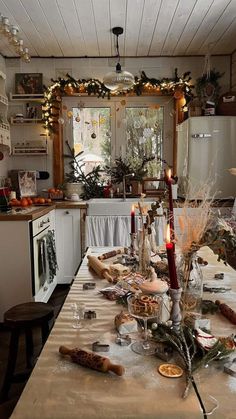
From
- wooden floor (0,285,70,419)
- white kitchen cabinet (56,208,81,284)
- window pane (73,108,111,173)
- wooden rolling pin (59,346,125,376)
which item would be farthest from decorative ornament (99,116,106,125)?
wooden rolling pin (59,346,125,376)

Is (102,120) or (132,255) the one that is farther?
(102,120)

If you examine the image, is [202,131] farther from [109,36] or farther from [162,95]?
[109,36]

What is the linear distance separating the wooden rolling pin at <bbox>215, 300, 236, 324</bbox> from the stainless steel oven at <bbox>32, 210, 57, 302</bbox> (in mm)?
1787

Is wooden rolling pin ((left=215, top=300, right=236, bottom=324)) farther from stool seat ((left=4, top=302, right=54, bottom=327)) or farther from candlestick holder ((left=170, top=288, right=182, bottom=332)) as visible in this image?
stool seat ((left=4, top=302, right=54, bottom=327))

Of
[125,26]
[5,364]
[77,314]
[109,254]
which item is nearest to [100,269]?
[109,254]

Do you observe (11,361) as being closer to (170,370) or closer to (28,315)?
(28,315)

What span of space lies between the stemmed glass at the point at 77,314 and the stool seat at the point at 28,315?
2.07 ft

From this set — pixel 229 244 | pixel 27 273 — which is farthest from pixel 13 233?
pixel 229 244

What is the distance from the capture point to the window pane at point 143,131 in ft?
14.1

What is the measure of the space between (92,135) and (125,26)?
4.44 ft

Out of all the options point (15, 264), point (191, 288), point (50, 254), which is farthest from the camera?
point (50, 254)

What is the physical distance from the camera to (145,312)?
3.40 feet

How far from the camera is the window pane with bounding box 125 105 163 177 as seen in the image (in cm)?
429

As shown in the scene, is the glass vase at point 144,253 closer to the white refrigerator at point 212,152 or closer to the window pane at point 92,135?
the white refrigerator at point 212,152
